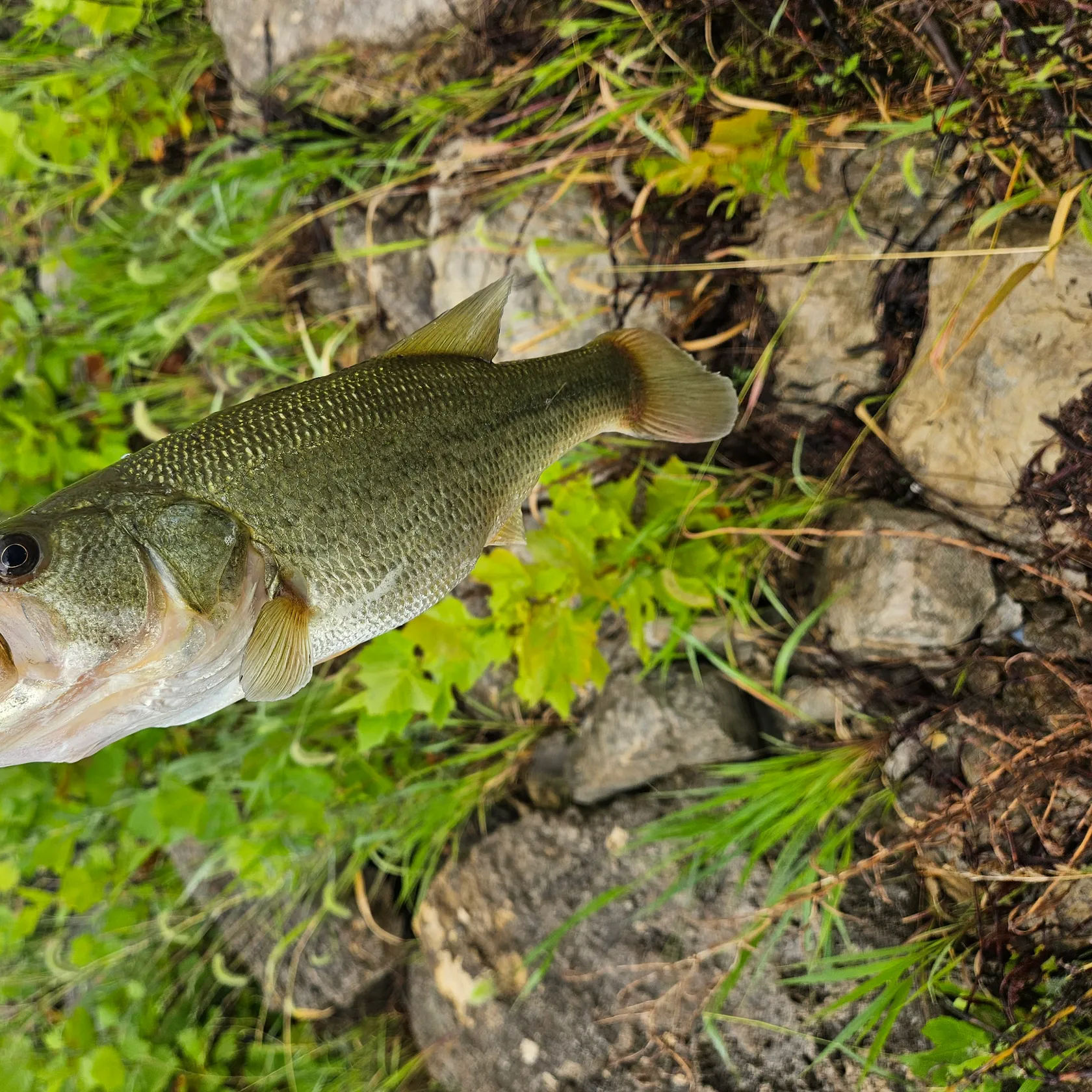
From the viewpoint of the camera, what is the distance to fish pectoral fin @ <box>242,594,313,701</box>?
109 centimetres

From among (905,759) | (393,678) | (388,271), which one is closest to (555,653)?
(393,678)

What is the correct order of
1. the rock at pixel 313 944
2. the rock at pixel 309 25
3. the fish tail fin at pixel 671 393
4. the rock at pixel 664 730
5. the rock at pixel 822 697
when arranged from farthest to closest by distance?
1. the rock at pixel 313 944
2. the rock at pixel 309 25
3. the rock at pixel 664 730
4. the rock at pixel 822 697
5. the fish tail fin at pixel 671 393

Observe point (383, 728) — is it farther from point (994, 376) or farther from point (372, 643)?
point (994, 376)

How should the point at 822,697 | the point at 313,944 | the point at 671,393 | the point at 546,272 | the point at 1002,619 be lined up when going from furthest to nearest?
the point at 313,944 → the point at 546,272 → the point at 822,697 → the point at 1002,619 → the point at 671,393

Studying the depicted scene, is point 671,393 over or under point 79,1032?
over

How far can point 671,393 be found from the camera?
1479 millimetres

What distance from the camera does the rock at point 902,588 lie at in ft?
6.11

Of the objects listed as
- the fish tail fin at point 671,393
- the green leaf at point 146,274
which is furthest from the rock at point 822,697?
the green leaf at point 146,274

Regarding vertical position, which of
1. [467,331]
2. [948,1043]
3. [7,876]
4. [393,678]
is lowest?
[948,1043]

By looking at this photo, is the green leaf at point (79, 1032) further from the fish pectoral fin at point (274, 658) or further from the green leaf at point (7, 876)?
the fish pectoral fin at point (274, 658)

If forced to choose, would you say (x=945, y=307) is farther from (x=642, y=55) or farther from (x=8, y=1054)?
(x=8, y=1054)

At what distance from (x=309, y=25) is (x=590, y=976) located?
2810 mm

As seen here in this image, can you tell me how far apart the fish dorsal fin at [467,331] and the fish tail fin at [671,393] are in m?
0.21

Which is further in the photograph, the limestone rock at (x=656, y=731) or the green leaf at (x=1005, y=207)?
the limestone rock at (x=656, y=731)
